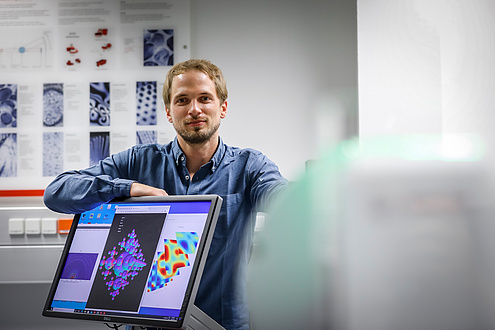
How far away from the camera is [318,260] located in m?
0.22

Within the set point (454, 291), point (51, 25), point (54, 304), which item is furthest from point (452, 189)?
point (51, 25)

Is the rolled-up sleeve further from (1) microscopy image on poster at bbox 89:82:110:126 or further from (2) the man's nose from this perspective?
(1) microscopy image on poster at bbox 89:82:110:126

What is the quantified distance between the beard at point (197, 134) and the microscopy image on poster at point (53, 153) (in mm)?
1106

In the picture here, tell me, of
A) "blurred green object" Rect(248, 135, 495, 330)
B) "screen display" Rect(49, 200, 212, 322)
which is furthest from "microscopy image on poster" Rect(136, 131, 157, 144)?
"blurred green object" Rect(248, 135, 495, 330)

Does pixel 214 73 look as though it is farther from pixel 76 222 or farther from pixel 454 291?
pixel 454 291

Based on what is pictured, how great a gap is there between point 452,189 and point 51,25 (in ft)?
7.84

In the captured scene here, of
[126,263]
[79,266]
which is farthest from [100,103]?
[126,263]

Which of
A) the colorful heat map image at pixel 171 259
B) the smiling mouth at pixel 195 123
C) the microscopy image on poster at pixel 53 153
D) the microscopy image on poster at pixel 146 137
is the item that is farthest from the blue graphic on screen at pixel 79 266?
the microscopy image on poster at pixel 53 153

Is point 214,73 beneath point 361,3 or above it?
beneath

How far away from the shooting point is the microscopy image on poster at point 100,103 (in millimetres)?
2215

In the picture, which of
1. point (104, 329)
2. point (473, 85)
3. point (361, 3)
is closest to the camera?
point (473, 85)

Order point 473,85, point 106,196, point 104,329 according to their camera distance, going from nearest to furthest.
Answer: point 106,196
point 473,85
point 104,329

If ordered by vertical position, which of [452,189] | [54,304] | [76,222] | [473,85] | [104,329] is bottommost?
[104,329]

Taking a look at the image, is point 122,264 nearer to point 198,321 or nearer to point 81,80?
point 198,321
